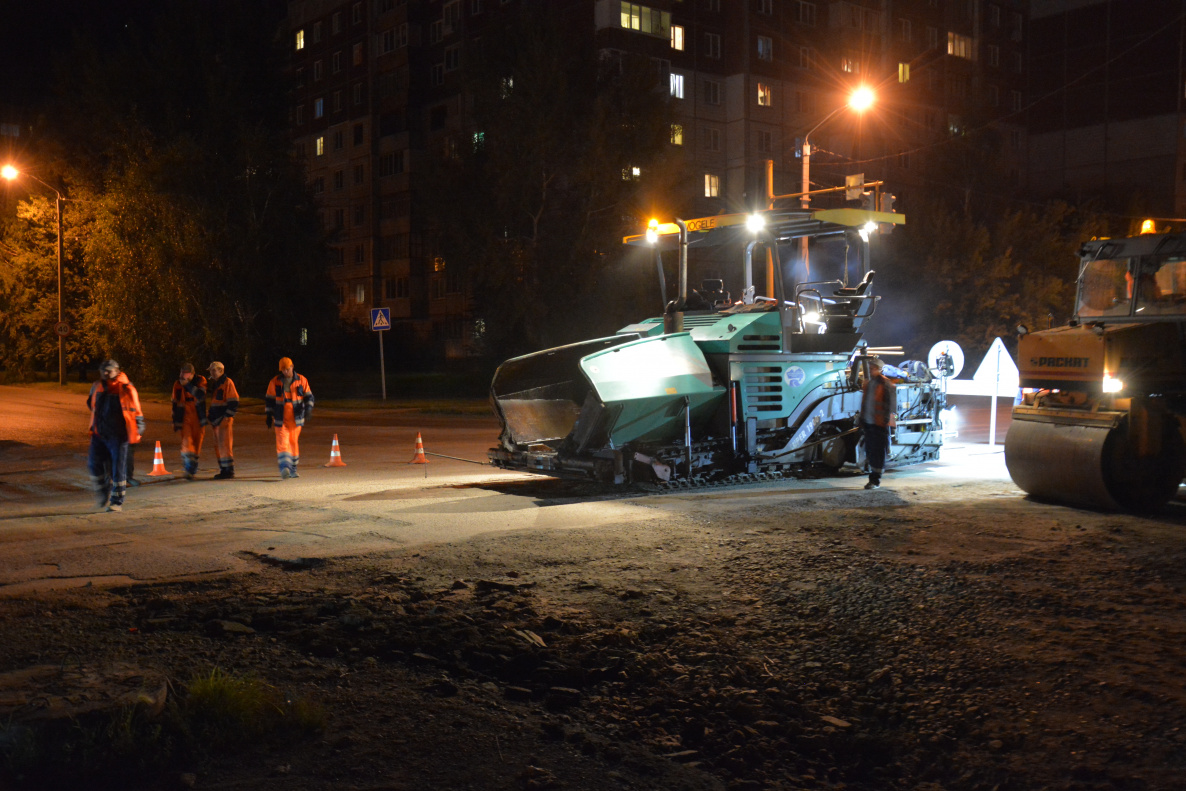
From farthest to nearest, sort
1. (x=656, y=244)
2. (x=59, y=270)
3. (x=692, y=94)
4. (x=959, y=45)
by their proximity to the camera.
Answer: (x=959, y=45) → (x=692, y=94) → (x=59, y=270) → (x=656, y=244)

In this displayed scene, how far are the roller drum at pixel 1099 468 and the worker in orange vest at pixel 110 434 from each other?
9.76 meters

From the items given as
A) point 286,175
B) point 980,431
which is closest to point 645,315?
point 286,175

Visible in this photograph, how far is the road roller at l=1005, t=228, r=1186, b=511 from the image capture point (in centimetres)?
1016

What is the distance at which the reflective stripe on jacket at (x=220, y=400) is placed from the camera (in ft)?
44.1

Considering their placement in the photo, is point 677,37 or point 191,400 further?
point 677,37

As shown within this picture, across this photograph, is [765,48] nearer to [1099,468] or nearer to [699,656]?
[1099,468]

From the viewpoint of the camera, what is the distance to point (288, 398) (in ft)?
43.9

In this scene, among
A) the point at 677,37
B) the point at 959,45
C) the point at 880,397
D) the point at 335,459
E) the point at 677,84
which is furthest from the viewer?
the point at 959,45

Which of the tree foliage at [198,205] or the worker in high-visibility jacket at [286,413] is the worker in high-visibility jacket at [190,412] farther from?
the tree foliage at [198,205]

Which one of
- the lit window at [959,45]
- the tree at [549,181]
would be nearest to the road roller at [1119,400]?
the tree at [549,181]

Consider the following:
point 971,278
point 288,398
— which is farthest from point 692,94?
point 288,398

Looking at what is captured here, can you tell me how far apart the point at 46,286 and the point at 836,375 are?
135 ft

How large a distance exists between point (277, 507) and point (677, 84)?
134 ft

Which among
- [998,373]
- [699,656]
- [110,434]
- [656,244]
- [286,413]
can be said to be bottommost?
[699,656]
